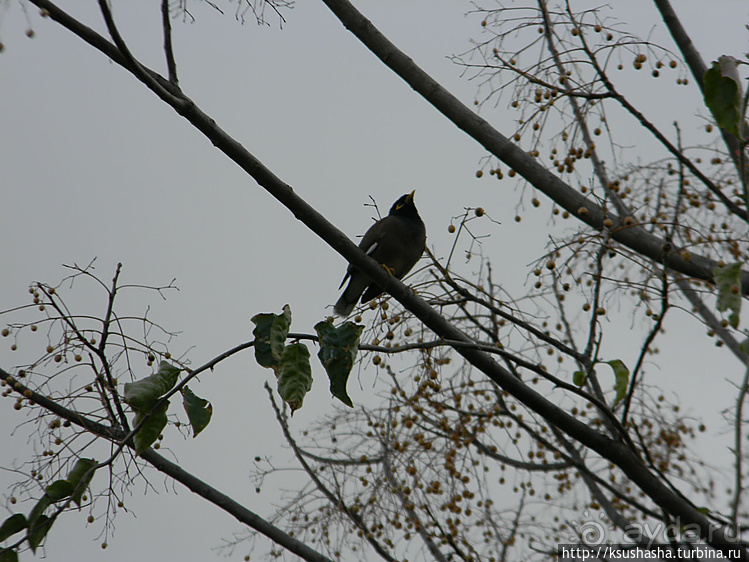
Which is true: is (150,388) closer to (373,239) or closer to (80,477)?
(80,477)

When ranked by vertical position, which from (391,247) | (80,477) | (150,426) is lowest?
(80,477)

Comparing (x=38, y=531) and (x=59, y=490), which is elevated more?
(x=59, y=490)

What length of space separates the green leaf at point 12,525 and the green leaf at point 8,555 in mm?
56

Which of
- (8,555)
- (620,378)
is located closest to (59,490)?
(8,555)

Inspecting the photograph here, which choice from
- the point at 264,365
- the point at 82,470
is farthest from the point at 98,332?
the point at 264,365

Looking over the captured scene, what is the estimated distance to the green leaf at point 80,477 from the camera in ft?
7.34

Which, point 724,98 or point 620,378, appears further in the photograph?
point 620,378

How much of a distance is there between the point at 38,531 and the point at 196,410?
1.95ft

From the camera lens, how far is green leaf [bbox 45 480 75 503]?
227cm

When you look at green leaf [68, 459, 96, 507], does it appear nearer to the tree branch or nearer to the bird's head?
the tree branch

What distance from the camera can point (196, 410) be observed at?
7.62 feet

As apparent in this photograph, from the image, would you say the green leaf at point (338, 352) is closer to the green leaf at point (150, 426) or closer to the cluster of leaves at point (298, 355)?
the cluster of leaves at point (298, 355)

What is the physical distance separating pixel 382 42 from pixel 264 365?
101 inches

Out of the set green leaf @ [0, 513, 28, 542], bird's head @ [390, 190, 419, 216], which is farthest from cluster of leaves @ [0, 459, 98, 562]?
bird's head @ [390, 190, 419, 216]
